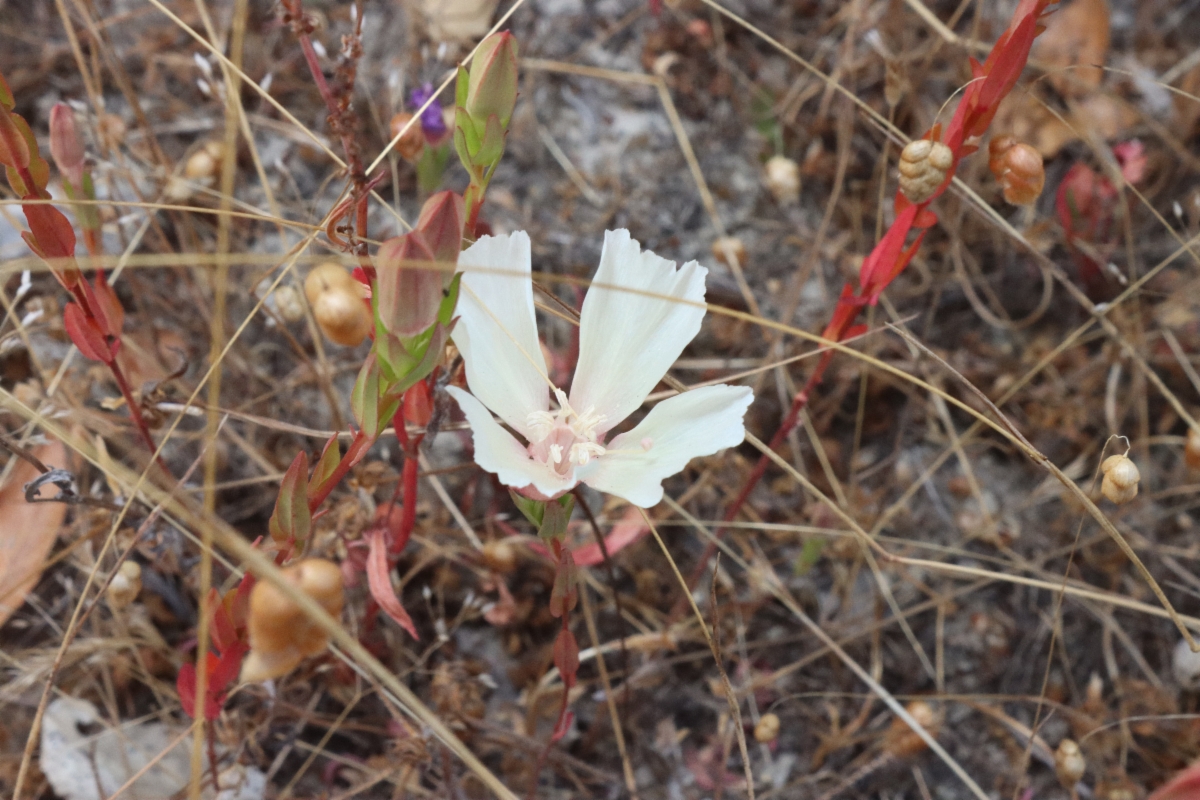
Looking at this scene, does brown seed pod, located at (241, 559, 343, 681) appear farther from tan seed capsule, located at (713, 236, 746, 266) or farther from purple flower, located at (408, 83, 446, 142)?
tan seed capsule, located at (713, 236, 746, 266)

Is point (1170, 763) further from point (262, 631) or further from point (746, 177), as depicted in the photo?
point (262, 631)

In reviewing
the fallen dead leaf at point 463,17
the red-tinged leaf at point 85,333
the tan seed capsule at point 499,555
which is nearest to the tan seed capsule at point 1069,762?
the tan seed capsule at point 499,555

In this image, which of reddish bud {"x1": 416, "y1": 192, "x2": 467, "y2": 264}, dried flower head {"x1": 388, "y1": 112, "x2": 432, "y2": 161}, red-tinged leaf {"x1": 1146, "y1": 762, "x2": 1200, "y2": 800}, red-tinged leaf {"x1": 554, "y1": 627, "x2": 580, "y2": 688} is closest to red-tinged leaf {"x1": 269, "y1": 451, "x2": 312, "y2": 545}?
reddish bud {"x1": 416, "y1": 192, "x2": 467, "y2": 264}

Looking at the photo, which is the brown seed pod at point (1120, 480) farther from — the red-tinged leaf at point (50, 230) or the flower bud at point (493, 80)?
the red-tinged leaf at point (50, 230)

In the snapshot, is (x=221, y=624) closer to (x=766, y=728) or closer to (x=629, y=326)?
(x=629, y=326)

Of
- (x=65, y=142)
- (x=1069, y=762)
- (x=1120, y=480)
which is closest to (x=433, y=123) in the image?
(x=65, y=142)

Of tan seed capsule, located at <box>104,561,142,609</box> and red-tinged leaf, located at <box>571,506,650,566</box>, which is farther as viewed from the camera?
red-tinged leaf, located at <box>571,506,650,566</box>
